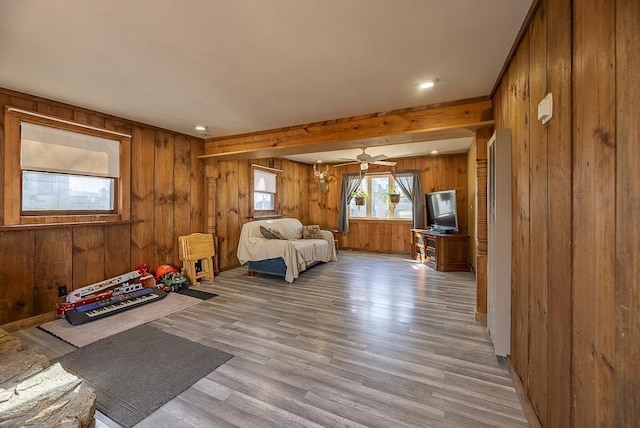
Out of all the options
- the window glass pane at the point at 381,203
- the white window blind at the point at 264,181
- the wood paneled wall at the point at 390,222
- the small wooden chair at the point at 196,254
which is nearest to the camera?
the small wooden chair at the point at 196,254

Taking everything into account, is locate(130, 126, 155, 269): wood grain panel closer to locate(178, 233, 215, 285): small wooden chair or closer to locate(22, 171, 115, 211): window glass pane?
locate(22, 171, 115, 211): window glass pane

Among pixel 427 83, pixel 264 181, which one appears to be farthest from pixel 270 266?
pixel 427 83

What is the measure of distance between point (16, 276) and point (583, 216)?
451 centimetres

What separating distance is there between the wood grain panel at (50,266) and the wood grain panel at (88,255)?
0.05 m

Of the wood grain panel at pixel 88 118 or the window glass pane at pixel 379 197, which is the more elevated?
the wood grain panel at pixel 88 118

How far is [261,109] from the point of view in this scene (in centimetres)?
301

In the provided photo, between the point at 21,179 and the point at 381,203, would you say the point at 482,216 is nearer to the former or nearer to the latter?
the point at 381,203

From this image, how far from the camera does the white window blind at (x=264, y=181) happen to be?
18.8 ft

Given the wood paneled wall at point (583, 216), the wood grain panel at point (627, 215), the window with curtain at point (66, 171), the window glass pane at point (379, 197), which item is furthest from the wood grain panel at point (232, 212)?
the wood grain panel at point (627, 215)

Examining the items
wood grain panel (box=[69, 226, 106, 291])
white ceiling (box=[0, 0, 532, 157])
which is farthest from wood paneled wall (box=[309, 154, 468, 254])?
wood grain panel (box=[69, 226, 106, 291])

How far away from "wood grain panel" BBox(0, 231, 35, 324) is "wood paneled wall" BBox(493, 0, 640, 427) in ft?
14.6

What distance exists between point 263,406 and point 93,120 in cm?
374

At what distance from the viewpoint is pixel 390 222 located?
675 cm

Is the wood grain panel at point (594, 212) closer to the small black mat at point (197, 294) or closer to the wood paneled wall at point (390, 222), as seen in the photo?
the small black mat at point (197, 294)
